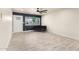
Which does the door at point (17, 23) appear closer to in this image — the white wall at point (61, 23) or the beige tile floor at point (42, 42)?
the beige tile floor at point (42, 42)

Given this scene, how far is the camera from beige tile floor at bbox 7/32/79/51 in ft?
3.62

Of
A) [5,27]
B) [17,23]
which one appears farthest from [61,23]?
[5,27]

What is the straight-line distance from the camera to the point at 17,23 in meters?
1.19

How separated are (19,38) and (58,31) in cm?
58

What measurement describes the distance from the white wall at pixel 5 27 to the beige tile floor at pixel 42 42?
0.27ft

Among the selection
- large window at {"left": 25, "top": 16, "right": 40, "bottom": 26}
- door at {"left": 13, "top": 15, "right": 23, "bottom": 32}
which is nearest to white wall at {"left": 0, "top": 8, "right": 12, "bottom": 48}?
door at {"left": 13, "top": 15, "right": 23, "bottom": 32}

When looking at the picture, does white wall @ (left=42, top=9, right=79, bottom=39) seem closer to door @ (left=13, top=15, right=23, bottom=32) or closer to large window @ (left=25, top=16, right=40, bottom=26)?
large window @ (left=25, top=16, right=40, bottom=26)

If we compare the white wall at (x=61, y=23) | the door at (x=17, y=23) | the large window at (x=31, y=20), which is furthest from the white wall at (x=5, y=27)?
the white wall at (x=61, y=23)

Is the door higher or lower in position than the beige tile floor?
higher

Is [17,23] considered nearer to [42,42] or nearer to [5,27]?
[5,27]

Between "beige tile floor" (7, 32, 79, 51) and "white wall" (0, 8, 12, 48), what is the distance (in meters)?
0.08

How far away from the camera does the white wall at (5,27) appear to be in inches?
37.6

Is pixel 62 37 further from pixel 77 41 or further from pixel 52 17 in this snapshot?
pixel 52 17
